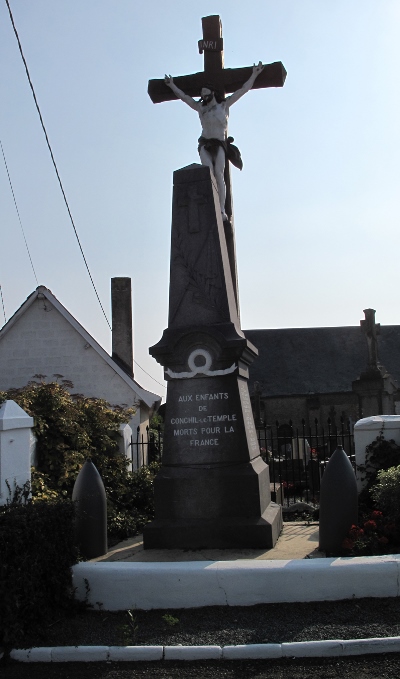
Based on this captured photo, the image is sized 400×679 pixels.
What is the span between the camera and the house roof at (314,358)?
40.8 meters

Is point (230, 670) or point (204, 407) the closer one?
point (230, 670)

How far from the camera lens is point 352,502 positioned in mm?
6320

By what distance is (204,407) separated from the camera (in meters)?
7.27

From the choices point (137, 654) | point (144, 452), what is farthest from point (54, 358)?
point (137, 654)

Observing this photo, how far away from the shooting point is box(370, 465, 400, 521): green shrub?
21.1ft

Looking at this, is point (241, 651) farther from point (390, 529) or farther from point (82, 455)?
point (82, 455)

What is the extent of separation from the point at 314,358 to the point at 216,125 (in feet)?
113

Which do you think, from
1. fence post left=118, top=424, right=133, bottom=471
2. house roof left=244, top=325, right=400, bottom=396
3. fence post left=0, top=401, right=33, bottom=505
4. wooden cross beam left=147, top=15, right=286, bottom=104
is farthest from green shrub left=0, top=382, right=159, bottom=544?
house roof left=244, top=325, right=400, bottom=396

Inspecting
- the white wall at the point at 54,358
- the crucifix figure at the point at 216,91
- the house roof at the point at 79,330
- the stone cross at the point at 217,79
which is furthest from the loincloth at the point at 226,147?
the white wall at the point at 54,358

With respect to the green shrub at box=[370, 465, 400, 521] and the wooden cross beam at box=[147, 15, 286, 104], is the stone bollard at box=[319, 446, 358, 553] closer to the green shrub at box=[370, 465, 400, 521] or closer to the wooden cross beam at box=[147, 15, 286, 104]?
the green shrub at box=[370, 465, 400, 521]

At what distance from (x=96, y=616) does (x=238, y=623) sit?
1.21 m

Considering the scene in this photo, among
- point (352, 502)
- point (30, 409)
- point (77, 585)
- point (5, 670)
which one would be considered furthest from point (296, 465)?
point (5, 670)

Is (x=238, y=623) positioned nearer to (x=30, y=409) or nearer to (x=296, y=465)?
(x=30, y=409)

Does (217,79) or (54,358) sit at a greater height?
(217,79)
